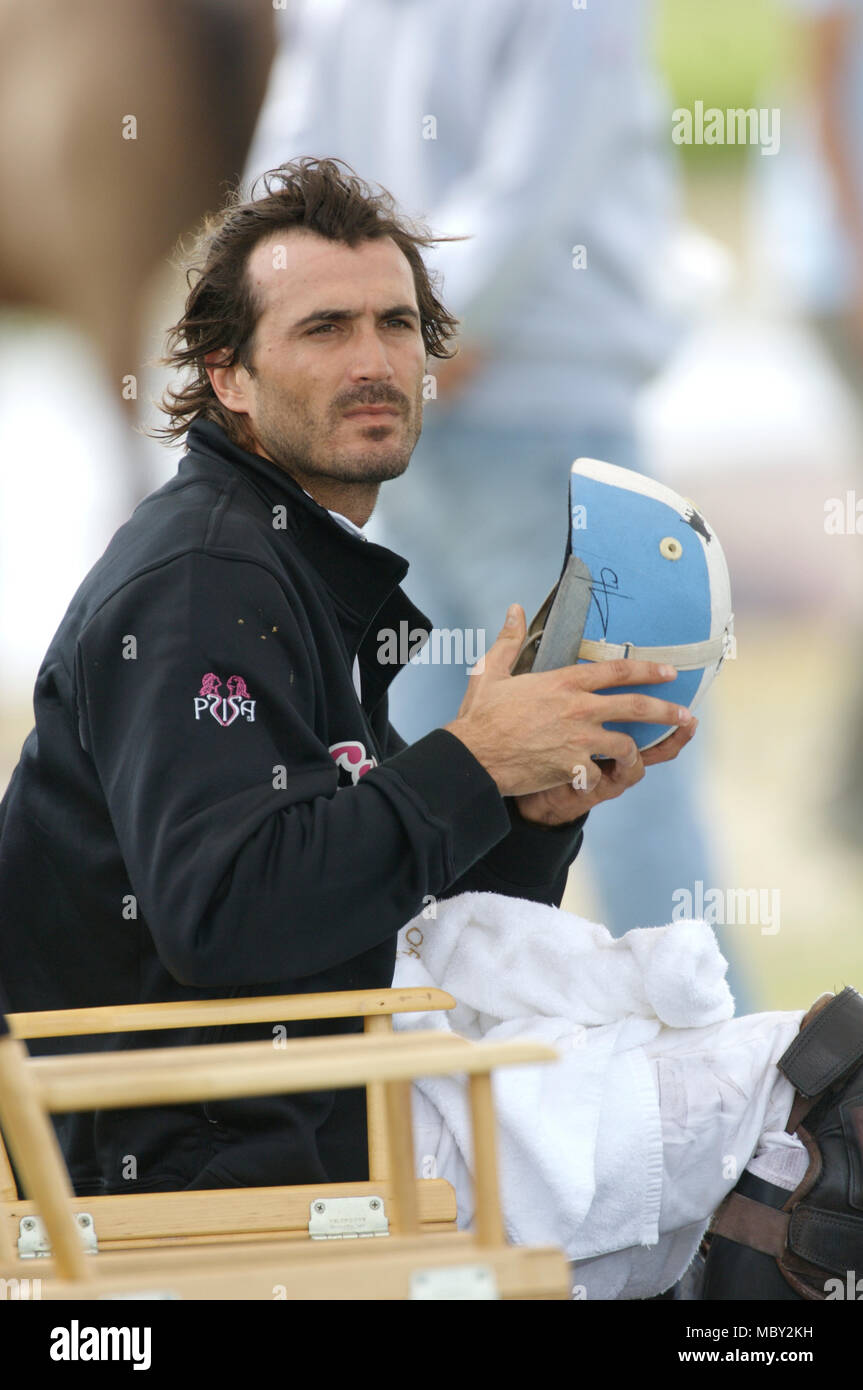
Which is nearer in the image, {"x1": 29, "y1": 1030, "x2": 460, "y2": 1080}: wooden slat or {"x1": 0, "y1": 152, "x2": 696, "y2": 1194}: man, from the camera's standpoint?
{"x1": 29, "y1": 1030, "x2": 460, "y2": 1080}: wooden slat

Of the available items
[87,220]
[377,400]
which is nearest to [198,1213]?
[377,400]

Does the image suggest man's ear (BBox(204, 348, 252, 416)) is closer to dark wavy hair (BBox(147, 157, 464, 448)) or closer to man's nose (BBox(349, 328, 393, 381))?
dark wavy hair (BBox(147, 157, 464, 448))

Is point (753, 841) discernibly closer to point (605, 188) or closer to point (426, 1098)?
point (605, 188)

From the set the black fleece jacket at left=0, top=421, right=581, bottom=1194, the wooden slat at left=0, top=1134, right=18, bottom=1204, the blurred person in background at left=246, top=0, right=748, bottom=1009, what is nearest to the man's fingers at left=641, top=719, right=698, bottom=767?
the black fleece jacket at left=0, top=421, right=581, bottom=1194

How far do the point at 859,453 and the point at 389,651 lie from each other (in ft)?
10.1

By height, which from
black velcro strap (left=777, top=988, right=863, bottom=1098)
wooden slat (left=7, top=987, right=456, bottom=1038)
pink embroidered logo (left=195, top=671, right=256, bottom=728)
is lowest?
black velcro strap (left=777, top=988, right=863, bottom=1098)

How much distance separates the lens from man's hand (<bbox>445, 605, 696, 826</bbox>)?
1.74 metres

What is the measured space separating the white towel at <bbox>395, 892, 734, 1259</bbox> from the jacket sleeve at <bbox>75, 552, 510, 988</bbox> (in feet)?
0.69

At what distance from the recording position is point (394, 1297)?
1.28 meters

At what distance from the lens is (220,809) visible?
1.57 meters

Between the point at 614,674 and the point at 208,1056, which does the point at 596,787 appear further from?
the point at 208,1056

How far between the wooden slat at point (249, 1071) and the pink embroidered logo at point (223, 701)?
0.40 meters

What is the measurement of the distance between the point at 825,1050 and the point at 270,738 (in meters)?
0.65
